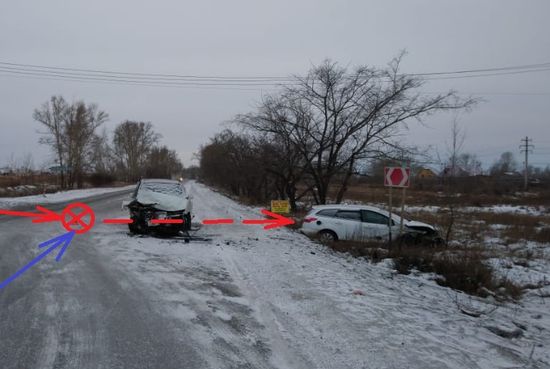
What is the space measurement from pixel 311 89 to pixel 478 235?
10394 millimetres

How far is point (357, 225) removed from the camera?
14.1 meters

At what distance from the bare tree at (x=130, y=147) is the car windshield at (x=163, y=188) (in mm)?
94517

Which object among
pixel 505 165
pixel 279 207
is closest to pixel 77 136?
pixel 279 207

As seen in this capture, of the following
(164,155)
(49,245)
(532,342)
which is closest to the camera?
(532,342)

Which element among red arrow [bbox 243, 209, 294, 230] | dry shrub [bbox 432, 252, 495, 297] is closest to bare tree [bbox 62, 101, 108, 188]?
red arrow [bbox 243, 209, 294, 230]

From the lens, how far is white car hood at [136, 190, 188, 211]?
13.6 metres

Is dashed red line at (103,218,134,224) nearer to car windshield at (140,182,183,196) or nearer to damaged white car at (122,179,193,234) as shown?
car windshield at (140,182,183,196)

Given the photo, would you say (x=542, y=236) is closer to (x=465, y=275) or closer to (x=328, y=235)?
(x=328, y=235)

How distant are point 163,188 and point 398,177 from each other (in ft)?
26.6

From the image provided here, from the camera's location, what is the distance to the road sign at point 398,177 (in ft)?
36.1

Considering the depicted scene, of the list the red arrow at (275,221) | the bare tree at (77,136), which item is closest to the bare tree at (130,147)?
the bare tree at (77,136)

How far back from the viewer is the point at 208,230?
15.4 meters

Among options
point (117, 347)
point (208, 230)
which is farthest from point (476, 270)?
point (208, 230)

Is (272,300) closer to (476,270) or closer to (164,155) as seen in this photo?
(476,270)
